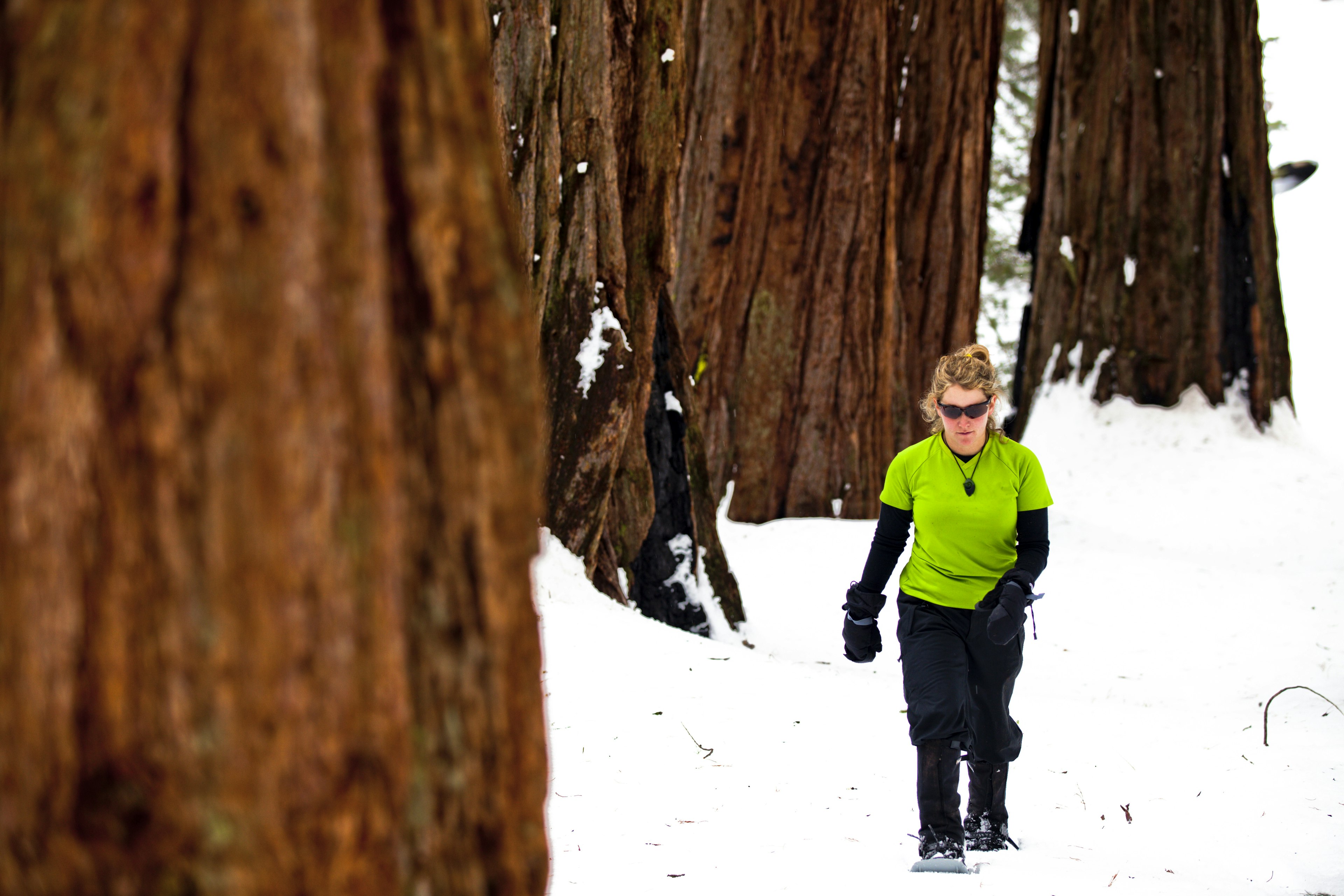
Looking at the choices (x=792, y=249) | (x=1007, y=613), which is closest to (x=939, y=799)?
(x=1007, y=613)

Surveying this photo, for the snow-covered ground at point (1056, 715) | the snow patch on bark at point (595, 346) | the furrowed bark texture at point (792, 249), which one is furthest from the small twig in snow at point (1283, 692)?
the furrowed bark texture at point (792, 249)

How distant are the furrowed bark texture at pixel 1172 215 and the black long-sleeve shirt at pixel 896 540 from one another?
20.8ft

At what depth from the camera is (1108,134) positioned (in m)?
9.37

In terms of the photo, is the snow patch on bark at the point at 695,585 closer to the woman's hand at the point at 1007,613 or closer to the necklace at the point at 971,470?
the necklace at the point at 971,470

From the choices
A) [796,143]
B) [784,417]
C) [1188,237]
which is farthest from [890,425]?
[1188,237]

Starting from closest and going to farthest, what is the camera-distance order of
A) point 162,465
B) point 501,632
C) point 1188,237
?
point 162,465, point 501,632, point 1188,237

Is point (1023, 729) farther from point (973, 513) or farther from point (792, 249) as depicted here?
point (792, 249)

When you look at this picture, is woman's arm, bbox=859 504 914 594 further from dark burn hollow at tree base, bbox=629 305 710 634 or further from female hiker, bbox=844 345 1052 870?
dark burn hollow at tree base, bbox=629 305 710 634

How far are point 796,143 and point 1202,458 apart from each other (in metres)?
3.87

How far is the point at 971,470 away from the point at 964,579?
31 cm

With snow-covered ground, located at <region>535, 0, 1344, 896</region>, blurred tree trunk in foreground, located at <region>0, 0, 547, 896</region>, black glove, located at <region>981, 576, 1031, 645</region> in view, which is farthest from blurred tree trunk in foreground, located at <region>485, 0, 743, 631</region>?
blurred tree trunk in foreground, located at <region>0, 0, 547, 896</region>

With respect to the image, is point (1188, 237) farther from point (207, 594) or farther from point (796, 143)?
point (207, 594)

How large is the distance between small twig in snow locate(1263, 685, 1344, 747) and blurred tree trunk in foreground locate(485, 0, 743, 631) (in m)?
2.52

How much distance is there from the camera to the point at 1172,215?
8.91m
